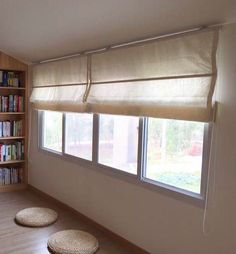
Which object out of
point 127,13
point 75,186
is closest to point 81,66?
point 127,13

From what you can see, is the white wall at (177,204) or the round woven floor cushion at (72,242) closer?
the white wall at (177,204)

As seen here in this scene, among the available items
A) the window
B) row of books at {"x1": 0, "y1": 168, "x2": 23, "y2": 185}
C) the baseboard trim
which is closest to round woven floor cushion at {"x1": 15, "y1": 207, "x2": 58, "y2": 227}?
the baseboard trim

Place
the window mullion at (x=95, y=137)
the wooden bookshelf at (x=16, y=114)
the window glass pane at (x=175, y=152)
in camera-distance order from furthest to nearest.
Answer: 1. the wooden bookshelf at (x=16, y=114)
2. the window mullion at (x=95, y=137)
3. the window glass pane at (x=175, y=152)

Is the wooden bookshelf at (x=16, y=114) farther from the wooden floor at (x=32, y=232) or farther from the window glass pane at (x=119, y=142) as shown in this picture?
the window glass pane at (x=119, y=142)

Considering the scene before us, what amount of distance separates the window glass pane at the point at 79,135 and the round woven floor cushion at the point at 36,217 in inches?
30.9

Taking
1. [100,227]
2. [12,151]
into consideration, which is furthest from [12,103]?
[100,227]

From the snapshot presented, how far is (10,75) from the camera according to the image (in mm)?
4496

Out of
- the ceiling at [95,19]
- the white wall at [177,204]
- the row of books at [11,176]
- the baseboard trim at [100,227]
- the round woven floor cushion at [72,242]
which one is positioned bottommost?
the round woven floor cushion at [72,242]

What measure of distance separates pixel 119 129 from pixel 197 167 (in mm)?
1044

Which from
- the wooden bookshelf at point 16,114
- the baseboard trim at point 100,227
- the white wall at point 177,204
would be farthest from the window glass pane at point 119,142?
the wooden bookshelf at point 16,114

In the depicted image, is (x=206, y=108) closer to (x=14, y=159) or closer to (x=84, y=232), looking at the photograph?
(x=84, y=232)

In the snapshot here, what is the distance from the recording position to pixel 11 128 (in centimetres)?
454

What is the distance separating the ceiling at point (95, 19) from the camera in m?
1.96

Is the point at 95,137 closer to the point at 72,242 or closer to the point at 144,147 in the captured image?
the point at 144,147
